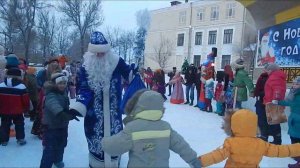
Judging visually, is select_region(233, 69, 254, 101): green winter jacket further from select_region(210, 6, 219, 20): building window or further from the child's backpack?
select_region(210, 6, 219, 20): building window

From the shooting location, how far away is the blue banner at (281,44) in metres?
8.54

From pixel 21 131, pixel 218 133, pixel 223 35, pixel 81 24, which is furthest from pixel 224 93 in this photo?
pixel 223 35

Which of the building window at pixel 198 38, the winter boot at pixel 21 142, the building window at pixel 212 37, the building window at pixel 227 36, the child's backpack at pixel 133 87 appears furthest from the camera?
the building window at pixel 198 38

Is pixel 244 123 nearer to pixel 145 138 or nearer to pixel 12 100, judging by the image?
pixel 145 138

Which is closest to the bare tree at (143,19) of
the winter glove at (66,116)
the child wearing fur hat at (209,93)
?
the child wearing fur hat at (209,93)

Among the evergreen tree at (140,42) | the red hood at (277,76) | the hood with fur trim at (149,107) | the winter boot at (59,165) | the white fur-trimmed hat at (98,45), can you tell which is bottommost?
the winter boot at (59,165)

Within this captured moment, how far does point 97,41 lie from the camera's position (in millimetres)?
4109

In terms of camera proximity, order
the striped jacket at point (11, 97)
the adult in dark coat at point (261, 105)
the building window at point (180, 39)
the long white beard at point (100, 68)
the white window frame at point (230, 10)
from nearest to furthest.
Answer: the long white beard at point (100, 68) → the striped jacket at point (11, 97) → the adult in dark coat at point (261, 105) → the white window frame at point (230, 10) → the building window at point (180, 39)

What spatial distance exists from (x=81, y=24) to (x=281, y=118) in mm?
30479

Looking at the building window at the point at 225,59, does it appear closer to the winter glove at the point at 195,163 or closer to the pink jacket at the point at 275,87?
the pink jacket at the point at 275,87

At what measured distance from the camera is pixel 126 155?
5.51m

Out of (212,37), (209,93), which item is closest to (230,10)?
(212,37)

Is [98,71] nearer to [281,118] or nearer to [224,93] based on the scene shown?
[281,118]

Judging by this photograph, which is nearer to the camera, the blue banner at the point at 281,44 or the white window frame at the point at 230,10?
the blue banner at the point at 281,44
